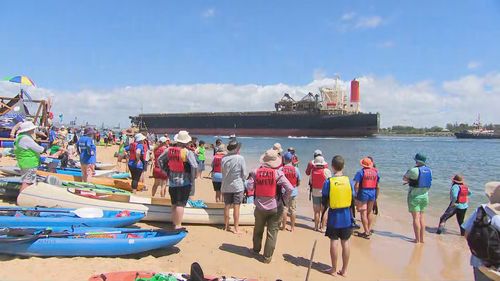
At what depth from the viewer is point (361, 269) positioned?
6023 mm

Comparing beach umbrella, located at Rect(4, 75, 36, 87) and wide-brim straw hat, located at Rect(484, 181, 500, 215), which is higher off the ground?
A: beach umbrella, located at Rect(4, 75, 36, 87)

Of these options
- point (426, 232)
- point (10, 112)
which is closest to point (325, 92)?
point (10, 112)

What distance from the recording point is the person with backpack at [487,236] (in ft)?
10.2

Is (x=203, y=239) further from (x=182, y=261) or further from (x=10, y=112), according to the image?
(x=10, y=112)

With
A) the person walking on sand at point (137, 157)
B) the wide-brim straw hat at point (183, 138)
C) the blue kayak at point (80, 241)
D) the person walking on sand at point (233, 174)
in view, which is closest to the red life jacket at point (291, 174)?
the person walking on sand at point (233, 174)

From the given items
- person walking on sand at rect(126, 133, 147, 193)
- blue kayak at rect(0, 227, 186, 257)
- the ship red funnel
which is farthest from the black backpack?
the ship red funnel

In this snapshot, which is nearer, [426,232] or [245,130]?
[426,232]

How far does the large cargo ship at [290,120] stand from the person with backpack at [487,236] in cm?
6269

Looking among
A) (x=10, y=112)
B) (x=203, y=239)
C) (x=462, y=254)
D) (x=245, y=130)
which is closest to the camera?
(x=203, y=239)

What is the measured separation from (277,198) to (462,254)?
4075 millimetres

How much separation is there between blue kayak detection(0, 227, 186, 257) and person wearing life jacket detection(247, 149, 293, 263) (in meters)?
1.24

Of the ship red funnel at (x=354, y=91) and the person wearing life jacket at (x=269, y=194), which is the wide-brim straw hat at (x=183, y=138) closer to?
the person wearing life jacket at (x=269, y=194)

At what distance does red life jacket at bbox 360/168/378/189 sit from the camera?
7.48 metres

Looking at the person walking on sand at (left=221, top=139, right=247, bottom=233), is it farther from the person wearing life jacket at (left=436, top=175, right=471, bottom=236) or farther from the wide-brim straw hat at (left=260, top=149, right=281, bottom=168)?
the person wearing life jacket at (left=436, top=175, right=471, bottom=236)
